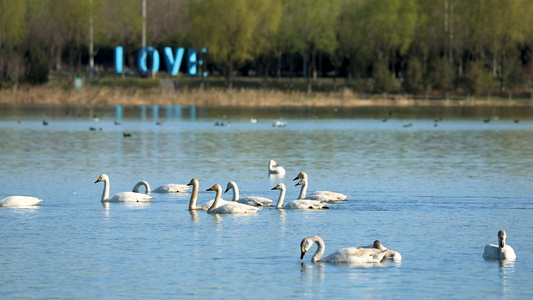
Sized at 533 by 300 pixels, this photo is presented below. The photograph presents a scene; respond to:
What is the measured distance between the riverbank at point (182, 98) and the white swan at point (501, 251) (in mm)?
68476

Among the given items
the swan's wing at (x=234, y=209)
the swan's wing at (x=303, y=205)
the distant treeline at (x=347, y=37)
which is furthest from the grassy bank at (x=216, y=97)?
the swan's wing at (x=234, y=209)

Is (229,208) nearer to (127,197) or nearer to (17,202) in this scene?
(127,197)

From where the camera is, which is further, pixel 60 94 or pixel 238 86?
pixel 238 86

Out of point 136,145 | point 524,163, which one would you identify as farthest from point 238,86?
point 524,163

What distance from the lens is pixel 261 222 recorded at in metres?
22.9

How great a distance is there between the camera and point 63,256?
1895 cm

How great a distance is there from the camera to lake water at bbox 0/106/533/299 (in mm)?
16672

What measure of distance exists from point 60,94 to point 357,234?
71059 mm

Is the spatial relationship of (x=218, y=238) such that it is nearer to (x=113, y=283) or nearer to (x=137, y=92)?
(x=113, y=283)

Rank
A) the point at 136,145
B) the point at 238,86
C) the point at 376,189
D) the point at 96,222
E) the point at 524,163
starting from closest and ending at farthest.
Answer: the point at 96,222 → the point at 376,189 → the point at 524,163 → the point at 136,145 → the point at 238,86

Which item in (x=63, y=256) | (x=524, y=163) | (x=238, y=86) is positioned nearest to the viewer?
(x=63, y=256)

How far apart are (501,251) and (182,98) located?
238ft

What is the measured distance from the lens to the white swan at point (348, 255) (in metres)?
17.9

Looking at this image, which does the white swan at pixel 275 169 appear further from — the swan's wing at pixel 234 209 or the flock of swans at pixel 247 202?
the swan's wing at pixel 234 209
